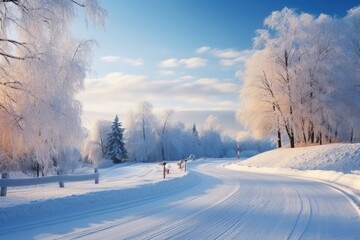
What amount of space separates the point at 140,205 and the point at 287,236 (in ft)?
18.4

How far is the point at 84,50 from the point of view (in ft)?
79.5

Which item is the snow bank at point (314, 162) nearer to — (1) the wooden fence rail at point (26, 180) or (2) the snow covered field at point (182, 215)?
(2) the snow covered field at point (182, 215)

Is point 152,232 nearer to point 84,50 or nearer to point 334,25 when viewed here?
point 84,50

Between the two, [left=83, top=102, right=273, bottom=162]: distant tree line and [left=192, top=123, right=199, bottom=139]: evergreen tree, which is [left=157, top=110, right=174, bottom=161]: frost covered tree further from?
[left=192, top=123, right=199, bottom=139]: evergreen tree

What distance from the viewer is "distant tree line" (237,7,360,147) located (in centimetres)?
3600

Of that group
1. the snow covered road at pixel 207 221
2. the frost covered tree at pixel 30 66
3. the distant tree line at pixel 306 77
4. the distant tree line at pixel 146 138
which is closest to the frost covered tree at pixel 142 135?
the distant tree line at pixel 146 138

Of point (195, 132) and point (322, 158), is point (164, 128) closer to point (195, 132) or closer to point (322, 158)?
point (195, 132)

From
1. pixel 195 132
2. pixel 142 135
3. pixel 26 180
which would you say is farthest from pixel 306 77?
pixel 195 132

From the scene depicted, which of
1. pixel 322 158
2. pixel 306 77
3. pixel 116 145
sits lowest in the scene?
pixel 322 158

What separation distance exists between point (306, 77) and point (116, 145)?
1863 inches

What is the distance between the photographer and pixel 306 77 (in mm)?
36500

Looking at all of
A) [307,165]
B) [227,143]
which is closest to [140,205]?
[307,165]

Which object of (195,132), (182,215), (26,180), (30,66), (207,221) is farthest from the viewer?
(195,132)

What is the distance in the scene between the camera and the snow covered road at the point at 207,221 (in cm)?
789
